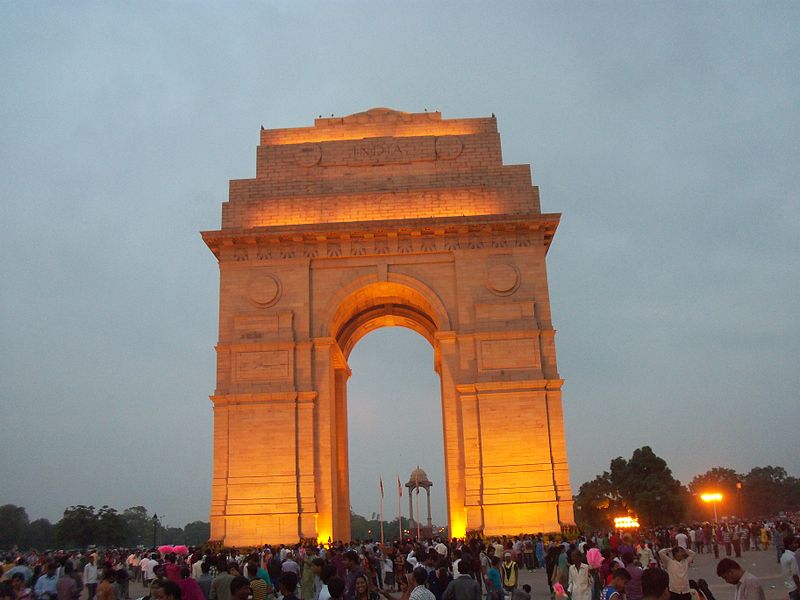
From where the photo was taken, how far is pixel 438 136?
3481 centimetres

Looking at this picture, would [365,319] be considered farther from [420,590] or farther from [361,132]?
[420,590]

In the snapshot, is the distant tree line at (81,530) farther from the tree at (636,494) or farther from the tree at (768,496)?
the tree at (768,496)

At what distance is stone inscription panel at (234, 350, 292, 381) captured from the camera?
30734mm

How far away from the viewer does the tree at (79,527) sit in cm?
6003

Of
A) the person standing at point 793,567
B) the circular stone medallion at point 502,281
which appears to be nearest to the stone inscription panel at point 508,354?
the circular stone medallion at point 502,281

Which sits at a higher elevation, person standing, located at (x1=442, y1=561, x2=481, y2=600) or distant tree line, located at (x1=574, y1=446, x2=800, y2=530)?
distant tree line, located at (x1=574, y1=446, x2=800, y2=530)

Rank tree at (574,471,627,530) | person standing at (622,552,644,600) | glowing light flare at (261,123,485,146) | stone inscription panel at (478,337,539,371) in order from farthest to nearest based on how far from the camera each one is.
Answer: tree at (574,471,627,530), glowing light flare at (261,123,485,146), stone inscription panel at (478,337,539,371), person standing at (622,552,644,600)

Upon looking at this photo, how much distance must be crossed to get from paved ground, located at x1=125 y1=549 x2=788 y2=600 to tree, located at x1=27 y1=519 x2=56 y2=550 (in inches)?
2329

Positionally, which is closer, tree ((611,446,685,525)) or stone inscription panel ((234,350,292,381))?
stone inscription panel ((234,350,292,381))

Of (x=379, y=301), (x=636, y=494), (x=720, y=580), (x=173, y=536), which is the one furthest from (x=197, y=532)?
(x=720, y=580)

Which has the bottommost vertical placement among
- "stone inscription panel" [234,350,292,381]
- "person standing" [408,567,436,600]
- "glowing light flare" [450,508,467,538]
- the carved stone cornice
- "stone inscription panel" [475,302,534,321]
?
"person standing" [408,567,436,600]

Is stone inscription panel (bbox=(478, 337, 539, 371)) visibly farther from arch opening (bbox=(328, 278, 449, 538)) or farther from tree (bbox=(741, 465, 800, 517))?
tree (bbox=(741, 465, 800, 517))

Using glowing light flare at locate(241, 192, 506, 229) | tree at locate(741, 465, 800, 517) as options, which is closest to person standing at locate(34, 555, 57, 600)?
glowing light flare at locate(241, 192, 506, 229)

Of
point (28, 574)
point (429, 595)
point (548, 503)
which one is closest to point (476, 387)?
point (548, 503)
